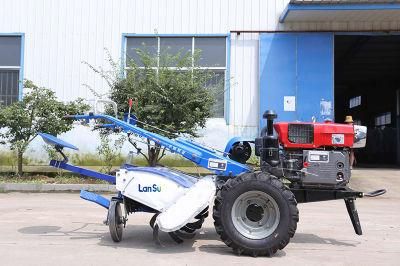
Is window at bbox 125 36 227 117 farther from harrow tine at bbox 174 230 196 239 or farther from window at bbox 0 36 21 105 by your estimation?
harrow tine at bbox 174 230 196 239

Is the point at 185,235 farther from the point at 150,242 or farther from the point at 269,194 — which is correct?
the point at 269,194

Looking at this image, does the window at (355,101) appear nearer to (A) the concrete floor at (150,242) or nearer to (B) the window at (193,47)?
(B) the window at (193,47)

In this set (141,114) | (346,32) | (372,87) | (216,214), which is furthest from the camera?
(372,87)

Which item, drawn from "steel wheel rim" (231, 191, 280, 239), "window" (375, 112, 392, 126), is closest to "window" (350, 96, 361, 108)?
"window" (375, 112, 392, 126)

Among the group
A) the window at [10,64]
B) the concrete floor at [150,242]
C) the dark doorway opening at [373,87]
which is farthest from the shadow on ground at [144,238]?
the dark doorway opening at [373,87]

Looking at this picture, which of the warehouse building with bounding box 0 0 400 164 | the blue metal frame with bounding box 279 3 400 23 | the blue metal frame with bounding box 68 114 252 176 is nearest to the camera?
the blue metal frame with bounding box 68 114 252 176

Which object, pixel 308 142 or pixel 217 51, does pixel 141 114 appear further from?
pixel 308 142

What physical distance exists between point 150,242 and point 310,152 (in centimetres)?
250

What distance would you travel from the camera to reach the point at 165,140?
21.8 ft

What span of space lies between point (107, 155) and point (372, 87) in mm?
24802

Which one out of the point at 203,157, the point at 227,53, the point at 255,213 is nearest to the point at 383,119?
the point at 227,53

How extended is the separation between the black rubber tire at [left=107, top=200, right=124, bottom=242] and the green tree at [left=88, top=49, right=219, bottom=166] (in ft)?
22.9

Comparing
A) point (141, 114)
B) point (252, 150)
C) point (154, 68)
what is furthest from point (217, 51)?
point (252, 150)

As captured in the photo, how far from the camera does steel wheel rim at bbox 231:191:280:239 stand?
19.8 feet
